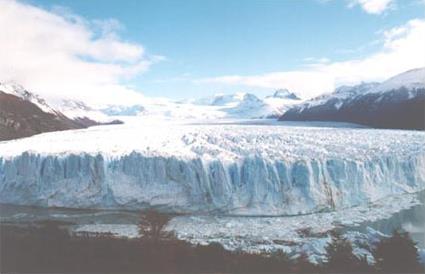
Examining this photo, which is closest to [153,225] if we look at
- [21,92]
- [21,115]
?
[21,115]

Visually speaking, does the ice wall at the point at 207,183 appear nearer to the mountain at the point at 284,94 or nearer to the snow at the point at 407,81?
the snow at the point at 407,81

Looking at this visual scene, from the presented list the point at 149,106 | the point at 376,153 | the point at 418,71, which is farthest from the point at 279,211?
the point at 149,106

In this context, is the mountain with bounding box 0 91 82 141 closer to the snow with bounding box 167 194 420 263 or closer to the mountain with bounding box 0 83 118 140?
the mountain with bounding box 0 83 118 140

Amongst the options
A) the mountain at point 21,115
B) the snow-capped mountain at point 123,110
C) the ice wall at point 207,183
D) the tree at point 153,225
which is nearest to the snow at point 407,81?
the ice wall at point 207,183

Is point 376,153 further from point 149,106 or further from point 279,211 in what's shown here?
point 149,106

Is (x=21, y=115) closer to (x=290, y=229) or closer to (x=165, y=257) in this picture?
(x=290, y=229)

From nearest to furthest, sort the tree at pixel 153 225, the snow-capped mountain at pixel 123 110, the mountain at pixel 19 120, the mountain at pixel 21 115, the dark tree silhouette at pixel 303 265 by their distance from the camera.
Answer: the dark tree silhouette at pixel 303 265 < the tree at pixel 153 225 < the mountain at pixel 19 120 < the mountain at pixel 21 115 < the snow-capped mountain at pixel 123 110

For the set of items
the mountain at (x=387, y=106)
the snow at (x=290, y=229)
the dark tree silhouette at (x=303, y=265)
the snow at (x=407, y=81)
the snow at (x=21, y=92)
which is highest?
the snow at (x=21, y=92)
